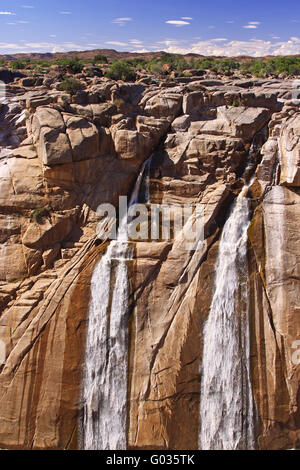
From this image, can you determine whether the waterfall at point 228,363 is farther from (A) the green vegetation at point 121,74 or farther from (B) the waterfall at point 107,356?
(A) the green vegetation at point 121,74

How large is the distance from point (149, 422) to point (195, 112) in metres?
16.2

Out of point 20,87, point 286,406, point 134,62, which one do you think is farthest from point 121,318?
point 134,62

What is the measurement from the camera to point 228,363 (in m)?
15.6

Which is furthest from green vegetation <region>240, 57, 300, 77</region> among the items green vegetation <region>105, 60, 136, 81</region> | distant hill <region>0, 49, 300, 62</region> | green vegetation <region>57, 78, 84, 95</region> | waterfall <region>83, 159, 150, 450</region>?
distant hill <region>0, 49, 300, 62</region>

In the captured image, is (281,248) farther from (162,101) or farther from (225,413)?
(162,101)

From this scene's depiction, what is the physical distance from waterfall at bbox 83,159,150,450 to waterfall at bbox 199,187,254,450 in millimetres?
3517

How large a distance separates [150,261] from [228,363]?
5542 mm

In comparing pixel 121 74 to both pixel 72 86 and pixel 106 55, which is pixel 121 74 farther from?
pixel 106 55

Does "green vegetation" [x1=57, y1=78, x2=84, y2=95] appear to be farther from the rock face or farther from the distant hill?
the distant hill

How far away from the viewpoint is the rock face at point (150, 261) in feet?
50.3

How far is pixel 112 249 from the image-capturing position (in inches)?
680

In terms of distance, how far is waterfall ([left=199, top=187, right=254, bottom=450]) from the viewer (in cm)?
1520

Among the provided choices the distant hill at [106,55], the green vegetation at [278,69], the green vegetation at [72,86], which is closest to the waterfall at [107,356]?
the green vegetation at [72,86]

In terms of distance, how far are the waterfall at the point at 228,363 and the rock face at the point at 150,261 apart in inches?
13.7
